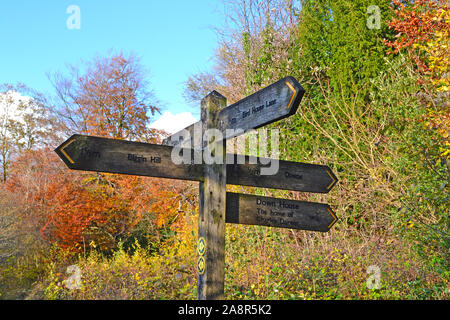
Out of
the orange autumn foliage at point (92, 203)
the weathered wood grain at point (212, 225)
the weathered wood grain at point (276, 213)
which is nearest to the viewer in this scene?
the weathered wood grain at point (212, 225)

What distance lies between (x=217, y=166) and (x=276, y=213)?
0.85 metres

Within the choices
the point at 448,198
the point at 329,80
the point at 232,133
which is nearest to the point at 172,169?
the point at 232,133

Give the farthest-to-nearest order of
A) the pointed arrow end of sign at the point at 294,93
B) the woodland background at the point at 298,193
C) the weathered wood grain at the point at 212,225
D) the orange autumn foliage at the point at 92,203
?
the orange autumn foliage at the point at 92,203, the woodland background at the point at 298,193, the weathered wood grain at the point at 212,225, the pointed arrow end of sign at the point at 294,93

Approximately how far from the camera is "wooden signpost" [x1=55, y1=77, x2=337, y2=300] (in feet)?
11.4

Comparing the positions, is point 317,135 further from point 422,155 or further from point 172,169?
point 172,169

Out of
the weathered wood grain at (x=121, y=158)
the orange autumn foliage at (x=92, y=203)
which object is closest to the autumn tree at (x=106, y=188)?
the orange autumn foliage at (x=92, y=203)

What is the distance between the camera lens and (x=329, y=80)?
35.7 feet

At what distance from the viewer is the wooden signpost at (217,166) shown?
347cm

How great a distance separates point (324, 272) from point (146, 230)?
8.25 metres

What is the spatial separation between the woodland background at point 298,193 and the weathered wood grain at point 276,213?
179cm

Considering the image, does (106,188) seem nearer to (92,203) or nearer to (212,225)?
(92,203)

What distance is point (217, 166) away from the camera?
3.76 m

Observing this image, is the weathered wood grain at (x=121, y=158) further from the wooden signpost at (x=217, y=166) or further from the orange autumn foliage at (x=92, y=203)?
the orange autumn foliage at (x=92, y=203)
